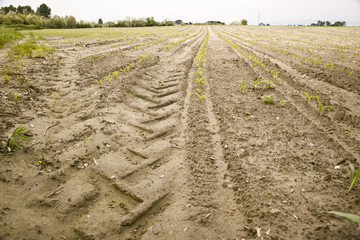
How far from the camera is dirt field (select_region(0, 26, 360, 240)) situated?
55.4 inches

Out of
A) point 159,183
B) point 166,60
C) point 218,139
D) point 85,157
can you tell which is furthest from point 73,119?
point 166,60

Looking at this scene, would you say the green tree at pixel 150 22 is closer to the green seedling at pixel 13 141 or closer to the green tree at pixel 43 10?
the green tree at pixel 43 10

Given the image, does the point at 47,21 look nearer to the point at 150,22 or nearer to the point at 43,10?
the point at 150,22

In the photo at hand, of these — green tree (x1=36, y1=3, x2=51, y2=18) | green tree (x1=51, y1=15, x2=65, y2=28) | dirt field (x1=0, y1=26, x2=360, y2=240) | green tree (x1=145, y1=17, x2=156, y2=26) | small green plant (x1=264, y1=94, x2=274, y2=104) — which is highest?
green tree (x1=36, y1=3, x2=51, y2=18)

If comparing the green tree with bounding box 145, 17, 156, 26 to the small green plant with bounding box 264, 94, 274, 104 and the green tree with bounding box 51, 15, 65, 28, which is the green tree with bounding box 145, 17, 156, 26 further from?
the small green plant with bounding box 264, 94, 274, 104

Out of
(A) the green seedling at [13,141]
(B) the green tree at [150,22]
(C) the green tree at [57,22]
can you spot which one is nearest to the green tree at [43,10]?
(C) the green tree at [57,22]

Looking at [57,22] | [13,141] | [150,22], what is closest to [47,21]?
[57,22]

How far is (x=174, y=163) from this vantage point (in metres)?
2.04

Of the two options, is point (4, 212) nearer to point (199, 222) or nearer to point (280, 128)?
point (199, 222)

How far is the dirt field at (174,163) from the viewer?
1.41 m

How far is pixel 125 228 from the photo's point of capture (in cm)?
141

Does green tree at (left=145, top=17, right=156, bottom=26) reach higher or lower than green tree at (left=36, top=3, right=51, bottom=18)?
lower

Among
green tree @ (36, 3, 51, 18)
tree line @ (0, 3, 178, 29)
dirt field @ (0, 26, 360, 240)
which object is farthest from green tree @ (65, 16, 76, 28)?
dirt field @ (0, 26, 360, 240)

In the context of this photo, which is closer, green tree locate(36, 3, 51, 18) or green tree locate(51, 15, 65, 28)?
green tree locate(51, 15, 65, 28)
